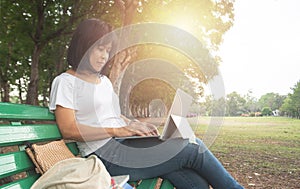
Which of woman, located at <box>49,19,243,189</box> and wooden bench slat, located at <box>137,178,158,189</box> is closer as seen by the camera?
woman, located at <box>49,19,243,189</box>

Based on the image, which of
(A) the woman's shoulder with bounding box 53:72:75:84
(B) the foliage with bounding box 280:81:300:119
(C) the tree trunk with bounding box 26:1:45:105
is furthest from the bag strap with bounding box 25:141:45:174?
(B) the foliage with bounding box 280:81:300:119

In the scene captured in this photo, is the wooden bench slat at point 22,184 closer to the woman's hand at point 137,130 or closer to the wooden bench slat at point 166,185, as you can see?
the woman's hand at point 137,130

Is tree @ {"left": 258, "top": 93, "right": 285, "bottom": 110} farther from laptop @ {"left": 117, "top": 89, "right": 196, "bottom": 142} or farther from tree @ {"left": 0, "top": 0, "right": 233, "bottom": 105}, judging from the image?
laptop @ {"left": 117, "top": 89, "right": 196, "bottom": 142}

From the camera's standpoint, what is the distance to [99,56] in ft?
5.91

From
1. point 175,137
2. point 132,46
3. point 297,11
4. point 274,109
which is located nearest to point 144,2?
point 132,46

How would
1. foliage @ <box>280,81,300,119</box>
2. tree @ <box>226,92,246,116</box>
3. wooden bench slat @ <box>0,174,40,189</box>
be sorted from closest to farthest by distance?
wooden bench slat @ <box>0,174,40,189</box> < foliage @ <box>280,81,300,119</box> < tree @ <box>226,92,246,116</box>

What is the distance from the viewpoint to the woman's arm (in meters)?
1.51

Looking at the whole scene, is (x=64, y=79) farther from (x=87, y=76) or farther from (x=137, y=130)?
(x=137, y=130)

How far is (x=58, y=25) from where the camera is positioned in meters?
9.40

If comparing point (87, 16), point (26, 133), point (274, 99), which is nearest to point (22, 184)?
point (26, 133)

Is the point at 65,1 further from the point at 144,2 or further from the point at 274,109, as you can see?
the point at 274,109

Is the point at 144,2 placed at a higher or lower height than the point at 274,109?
higher

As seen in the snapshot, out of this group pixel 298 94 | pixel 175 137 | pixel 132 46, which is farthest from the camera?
pixel 298 94

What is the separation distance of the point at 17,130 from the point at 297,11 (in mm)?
11680
